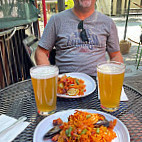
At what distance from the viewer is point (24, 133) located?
886 mm

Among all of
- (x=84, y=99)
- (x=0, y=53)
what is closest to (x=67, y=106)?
(x=84, y=99)

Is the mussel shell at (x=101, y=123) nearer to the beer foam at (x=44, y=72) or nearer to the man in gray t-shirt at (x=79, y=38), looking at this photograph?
the beer foam at (x=44, y=72)

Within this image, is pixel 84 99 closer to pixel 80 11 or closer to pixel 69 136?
pixel 69 136

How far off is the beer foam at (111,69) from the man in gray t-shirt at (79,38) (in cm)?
92

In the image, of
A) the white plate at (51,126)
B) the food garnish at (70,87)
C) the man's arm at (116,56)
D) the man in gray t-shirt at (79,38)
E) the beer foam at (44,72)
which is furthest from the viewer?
the man's arm at (116,56)

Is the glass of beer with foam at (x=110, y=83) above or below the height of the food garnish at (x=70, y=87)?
above

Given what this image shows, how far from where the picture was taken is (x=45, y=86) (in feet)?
3.24

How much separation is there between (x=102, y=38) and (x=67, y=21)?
50 centimetres

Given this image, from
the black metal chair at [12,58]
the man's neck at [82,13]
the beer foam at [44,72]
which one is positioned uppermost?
the man's neck at [82,13]

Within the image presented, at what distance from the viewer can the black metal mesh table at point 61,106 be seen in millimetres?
901

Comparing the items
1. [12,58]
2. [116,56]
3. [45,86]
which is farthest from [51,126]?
[12,58]

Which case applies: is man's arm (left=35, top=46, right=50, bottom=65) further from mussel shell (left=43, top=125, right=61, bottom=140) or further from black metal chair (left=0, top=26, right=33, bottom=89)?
mussel shell (left=43, top=125, right=61, bottom=140)

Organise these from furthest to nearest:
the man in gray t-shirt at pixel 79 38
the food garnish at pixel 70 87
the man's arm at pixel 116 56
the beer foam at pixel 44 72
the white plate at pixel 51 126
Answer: the man's arm at pixel 116 56 → the man in gray t-shirt at pixel 79 38 → the food garnish at pixel 70 87 → the beer foam at pixel 44 72 → the white plate at pixel 51 126

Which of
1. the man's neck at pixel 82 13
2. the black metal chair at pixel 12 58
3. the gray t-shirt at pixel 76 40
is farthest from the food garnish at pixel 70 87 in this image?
the black metal chair at pixel 12 58
